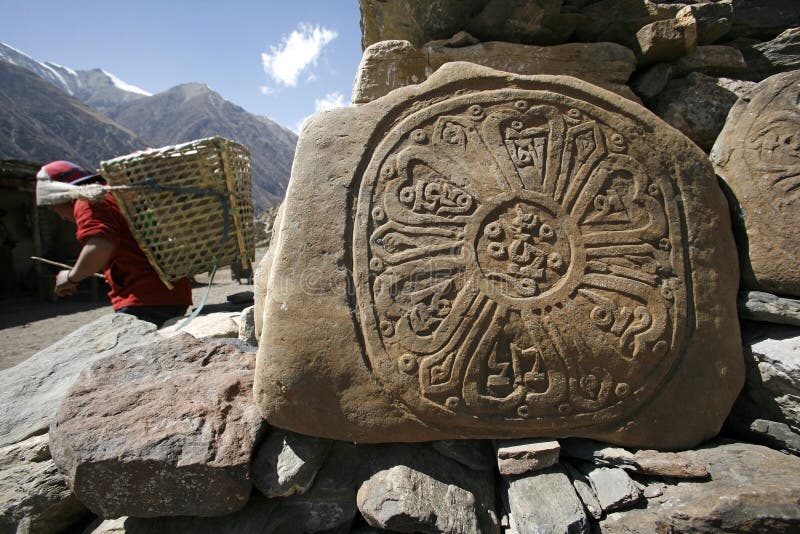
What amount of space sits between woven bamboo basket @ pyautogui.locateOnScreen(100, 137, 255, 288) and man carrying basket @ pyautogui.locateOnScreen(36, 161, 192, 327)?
0.25 meters

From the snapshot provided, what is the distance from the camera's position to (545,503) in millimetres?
1468

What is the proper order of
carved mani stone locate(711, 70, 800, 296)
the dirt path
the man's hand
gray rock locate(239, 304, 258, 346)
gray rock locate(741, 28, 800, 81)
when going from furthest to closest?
the dirt path
gray rock locate(741, 28, 800, 81)
the man's hand
gray rock locate(239, 304, 258, 346)
carved mani stone locate(711, 70, 800, 296)

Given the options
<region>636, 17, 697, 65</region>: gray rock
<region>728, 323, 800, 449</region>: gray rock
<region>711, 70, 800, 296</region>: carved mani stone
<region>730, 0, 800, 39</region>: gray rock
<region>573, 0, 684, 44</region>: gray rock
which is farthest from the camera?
<region>730, 0, 800, 39</region>: gray rock

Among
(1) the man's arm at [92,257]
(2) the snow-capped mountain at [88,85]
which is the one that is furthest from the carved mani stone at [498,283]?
(2) the snow-capped mountain at [88,85]

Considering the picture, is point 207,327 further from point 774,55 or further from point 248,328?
point 774,55

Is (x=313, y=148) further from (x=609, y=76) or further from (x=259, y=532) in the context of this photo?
(x=609, y=76)

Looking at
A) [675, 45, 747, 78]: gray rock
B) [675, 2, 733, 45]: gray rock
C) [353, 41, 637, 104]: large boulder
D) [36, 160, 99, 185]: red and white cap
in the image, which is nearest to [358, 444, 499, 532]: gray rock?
[353, 41, 637, 104]: large boulder

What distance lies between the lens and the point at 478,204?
1.74m

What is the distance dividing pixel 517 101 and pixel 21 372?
9.83ft

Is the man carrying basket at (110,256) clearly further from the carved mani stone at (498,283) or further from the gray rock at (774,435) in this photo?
the gray rock at (774,435)

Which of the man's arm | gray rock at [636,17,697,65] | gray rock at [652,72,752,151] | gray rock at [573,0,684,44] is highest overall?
gray rock at [573,0,684,44]

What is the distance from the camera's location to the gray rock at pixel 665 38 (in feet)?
8.84

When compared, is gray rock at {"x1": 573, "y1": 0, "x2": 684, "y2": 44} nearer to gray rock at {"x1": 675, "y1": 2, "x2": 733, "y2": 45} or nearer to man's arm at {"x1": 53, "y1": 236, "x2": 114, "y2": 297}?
gray rock at {"x1": 675, "y1": 2, "x2": 733, "y2": 45}

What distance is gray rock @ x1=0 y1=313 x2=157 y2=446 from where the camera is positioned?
202 centimetres
